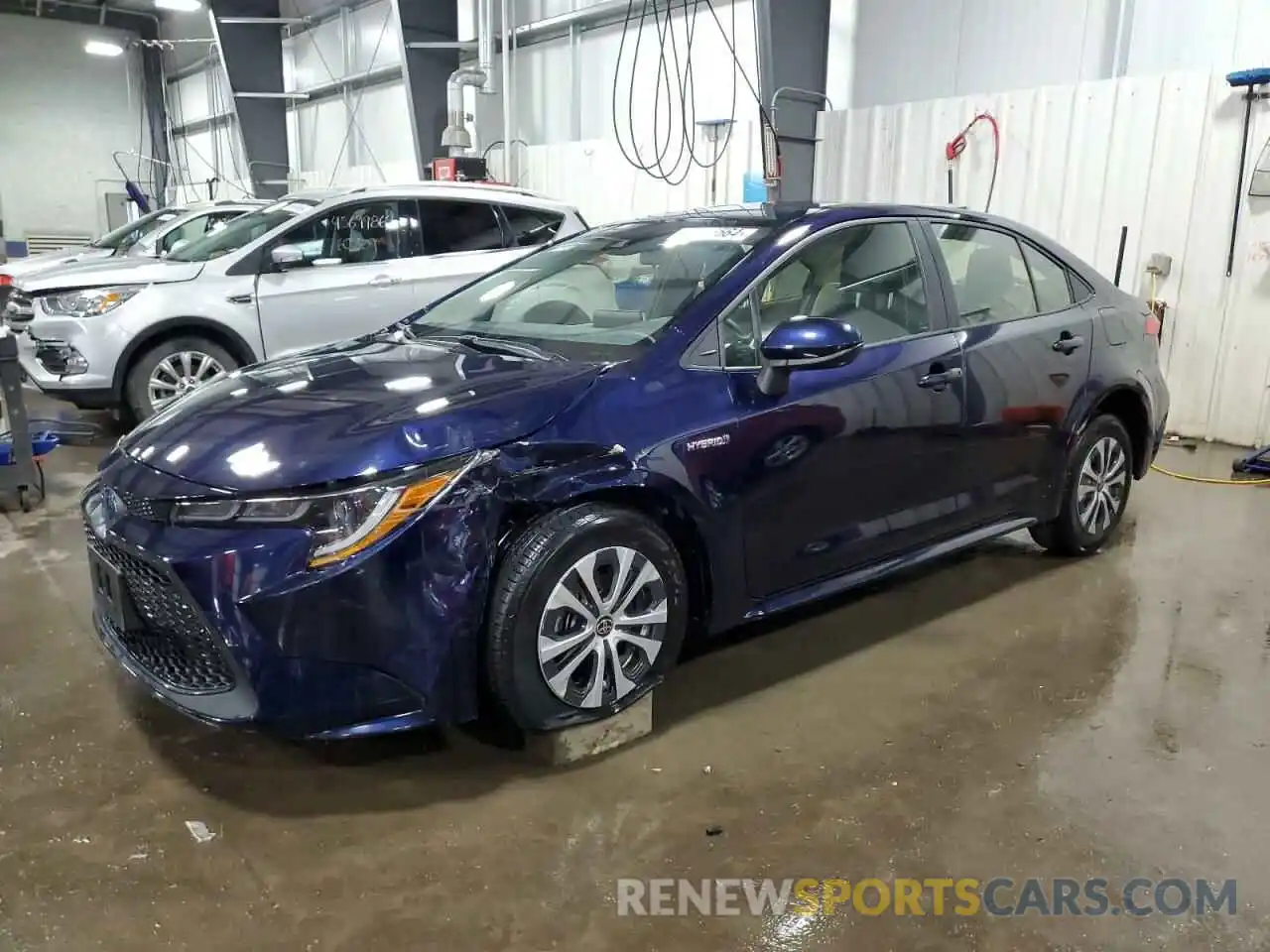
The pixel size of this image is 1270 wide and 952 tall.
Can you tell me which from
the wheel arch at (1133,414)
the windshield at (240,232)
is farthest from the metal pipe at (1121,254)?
the windshield at (240,232)

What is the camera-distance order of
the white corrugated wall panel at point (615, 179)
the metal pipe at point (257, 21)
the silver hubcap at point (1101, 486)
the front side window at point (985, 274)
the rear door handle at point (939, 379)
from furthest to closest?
1. the metal pipe at point (257, 21)
2. the white corrugated wall panel at point (615, 179)
3. the silver hubcap at point (1101, 486)
4. the front side window at point (985, 274)
5. the rear door handle at point (939, 379)

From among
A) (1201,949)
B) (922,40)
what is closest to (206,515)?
(1201,949)

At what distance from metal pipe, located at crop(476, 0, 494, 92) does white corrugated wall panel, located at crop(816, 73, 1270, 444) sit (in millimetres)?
5671

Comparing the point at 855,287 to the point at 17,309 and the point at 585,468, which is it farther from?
the point at 17,309

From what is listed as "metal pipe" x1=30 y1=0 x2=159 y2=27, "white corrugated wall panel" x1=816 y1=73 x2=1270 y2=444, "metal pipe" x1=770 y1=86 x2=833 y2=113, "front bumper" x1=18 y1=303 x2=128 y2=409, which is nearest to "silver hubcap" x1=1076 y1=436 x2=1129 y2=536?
"white corrugated wall panel" x1=816 y1=73 x2=1270 y2=444

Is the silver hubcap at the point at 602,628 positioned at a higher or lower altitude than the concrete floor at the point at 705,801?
higher

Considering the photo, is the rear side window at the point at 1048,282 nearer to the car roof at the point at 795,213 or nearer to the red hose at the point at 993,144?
the car roof at the point at 795,213

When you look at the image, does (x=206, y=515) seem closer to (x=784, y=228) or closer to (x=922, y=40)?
(x=784, y=228)

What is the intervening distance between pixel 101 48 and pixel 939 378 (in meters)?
20.5

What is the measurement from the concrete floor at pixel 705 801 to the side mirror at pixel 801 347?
955 millimetres

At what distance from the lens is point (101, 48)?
18781 mm

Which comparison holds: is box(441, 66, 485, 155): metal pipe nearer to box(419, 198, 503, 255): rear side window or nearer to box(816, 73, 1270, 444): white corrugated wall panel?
box(419, 198, 503, 255): rear side window

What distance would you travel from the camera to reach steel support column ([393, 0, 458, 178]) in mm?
11070

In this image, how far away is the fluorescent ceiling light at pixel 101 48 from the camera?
1859 centimetres
